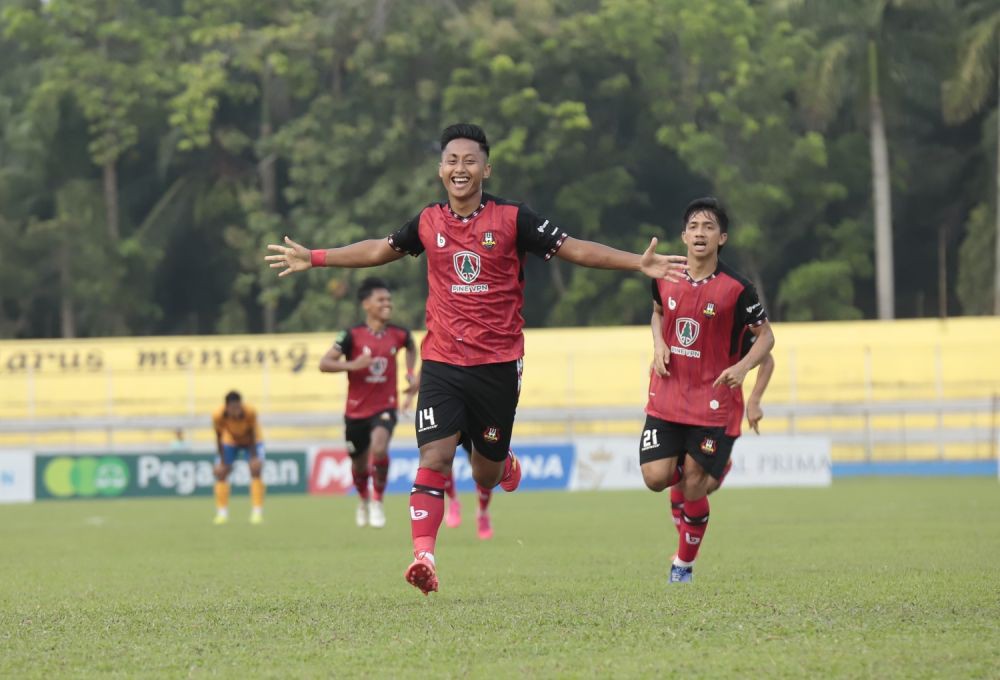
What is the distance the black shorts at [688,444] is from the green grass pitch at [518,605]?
A: 741 millimetres

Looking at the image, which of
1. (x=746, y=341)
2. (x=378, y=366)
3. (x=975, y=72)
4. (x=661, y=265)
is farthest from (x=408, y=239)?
(x=975, y=72)

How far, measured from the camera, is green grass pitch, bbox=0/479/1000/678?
6.56 meters

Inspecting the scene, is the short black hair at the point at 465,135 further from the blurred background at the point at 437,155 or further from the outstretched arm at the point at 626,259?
the blurred background at the point at 437,155

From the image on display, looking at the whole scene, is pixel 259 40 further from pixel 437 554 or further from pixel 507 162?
pixel 437 554

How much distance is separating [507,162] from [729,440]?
1491 inches

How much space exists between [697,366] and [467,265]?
1967 mm

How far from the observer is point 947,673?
6.09 meters

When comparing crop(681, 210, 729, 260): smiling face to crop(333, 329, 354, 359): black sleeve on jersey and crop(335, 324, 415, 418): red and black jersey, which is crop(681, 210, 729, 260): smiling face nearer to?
crop(333, 329, 354, 359): black sleeve on jersey

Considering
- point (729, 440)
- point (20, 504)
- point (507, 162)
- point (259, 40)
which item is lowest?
point (20, 504)

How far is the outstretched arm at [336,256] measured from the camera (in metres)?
9.20

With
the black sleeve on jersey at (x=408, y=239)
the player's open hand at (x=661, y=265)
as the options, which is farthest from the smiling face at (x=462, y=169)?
the player's open hand at (x=661, y=265)

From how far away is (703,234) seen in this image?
33.8ft

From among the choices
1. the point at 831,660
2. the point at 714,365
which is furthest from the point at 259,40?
the point at 831,660

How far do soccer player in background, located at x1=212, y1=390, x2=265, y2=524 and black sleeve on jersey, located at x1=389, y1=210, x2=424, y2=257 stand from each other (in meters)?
13.4
